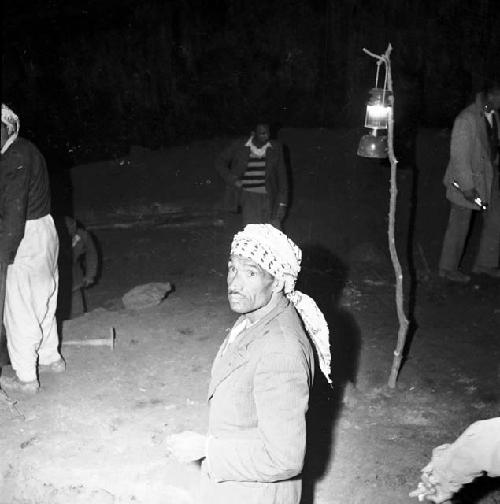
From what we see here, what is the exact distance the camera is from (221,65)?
14.3 meters

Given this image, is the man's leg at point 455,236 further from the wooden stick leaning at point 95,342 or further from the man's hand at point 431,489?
the man's hand at point 431,489

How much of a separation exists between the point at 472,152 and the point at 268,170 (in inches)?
106

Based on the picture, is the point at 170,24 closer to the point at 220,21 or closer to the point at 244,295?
the point at 220,21

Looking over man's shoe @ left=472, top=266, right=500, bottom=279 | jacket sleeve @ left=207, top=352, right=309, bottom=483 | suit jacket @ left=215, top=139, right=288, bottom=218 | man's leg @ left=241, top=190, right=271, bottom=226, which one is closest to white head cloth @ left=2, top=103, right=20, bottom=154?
jacket sleeve @ left=207, top=352, right=309, bottom=483

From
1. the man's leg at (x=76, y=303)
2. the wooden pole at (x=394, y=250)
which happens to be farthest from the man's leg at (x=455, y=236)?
the man's leg at (x=76, y=303)

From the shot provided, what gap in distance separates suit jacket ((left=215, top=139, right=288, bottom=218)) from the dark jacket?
3.94 metres

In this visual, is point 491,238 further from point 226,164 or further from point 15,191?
point 15,191

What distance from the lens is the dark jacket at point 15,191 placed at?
4.69m

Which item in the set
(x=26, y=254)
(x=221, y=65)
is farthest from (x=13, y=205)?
(x=221, y=65)

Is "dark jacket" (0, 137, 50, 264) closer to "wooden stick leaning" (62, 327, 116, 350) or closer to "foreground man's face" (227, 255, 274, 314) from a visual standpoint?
"wooden stick leaning" (62, 327, 116, 350)

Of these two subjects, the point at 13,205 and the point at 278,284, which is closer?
the point at 278,284

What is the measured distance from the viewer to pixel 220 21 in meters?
14.1

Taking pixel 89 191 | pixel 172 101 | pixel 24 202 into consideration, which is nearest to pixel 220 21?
pixel 172 101

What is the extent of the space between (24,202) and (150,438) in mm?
2102
